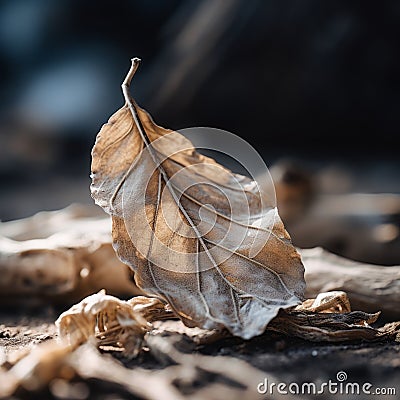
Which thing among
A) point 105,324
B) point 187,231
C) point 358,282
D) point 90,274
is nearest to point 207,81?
point 90,274

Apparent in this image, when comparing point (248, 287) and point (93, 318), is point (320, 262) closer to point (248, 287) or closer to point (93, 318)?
point (248, 287)

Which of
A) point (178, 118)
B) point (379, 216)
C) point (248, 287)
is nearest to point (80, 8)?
point (178, 118)

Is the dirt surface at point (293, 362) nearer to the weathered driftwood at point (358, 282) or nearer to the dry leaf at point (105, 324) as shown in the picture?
the dry leaf at point (105, 324)

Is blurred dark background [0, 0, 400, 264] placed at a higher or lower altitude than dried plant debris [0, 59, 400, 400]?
higher

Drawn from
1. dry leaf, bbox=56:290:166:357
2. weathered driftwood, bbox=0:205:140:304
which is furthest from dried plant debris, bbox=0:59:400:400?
weathered driftwood, bbox=0:205:140:304

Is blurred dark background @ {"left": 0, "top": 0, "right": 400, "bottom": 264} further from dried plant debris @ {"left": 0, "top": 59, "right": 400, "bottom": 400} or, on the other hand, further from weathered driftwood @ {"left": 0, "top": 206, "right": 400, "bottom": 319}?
dried plant debris @ {"left": 0, "top": 59, "right": 400, "bottom": 400}
